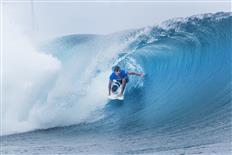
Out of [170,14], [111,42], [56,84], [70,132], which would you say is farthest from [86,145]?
[170,14]

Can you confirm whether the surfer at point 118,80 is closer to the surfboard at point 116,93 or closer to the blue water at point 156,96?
the surfboard at point 116,93

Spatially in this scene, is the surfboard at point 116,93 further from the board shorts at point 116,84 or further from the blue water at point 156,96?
the blue water at point 156,96

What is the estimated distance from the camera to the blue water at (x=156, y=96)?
26.0 feet

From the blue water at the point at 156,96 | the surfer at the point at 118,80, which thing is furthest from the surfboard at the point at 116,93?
the blue water at the point at 156,96


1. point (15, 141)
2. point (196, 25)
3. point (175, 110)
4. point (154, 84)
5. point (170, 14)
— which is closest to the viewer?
point (15, 141)

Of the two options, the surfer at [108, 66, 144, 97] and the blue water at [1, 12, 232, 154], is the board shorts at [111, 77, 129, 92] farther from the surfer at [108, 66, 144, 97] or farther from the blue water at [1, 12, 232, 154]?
the blue water at [1, 12, 232, 154]

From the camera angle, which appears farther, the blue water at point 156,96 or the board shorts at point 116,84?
the board shorts at point 116,84

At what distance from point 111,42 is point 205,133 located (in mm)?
6415

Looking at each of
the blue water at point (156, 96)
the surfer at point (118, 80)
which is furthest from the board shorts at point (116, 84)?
the blue water at point (156, 96)

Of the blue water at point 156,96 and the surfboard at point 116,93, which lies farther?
the surfboard at point 116,93

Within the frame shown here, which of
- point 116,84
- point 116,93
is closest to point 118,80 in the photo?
point 116,84

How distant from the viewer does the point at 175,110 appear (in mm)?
9445

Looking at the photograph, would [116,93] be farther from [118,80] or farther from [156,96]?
[156,96]

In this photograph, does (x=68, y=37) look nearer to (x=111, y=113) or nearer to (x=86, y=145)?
(x=111, y=113)
